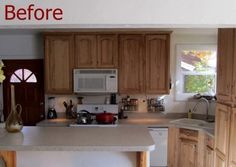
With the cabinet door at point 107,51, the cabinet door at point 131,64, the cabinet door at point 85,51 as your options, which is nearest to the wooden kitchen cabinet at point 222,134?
the cabinet door at point 131,64

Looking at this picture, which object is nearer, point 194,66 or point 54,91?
point 54,91

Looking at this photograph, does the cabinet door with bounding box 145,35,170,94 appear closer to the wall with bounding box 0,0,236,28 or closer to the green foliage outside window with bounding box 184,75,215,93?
the green foliage outside window with bounding box 184,75,215,93

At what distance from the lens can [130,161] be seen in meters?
2.59

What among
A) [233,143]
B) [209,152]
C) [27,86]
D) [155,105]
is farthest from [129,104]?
[233,143]

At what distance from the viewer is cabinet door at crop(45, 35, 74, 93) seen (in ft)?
14.6

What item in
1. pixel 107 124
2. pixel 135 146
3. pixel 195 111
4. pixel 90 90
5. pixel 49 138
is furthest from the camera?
pixel 195 111

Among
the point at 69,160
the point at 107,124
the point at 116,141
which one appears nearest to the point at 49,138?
the point at 69,160

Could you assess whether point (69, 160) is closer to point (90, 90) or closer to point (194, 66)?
point (90, 90)

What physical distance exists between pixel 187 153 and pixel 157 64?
4.96ft

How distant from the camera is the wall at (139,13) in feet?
6.06

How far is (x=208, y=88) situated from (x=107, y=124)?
202 cm

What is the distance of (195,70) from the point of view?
191 inches

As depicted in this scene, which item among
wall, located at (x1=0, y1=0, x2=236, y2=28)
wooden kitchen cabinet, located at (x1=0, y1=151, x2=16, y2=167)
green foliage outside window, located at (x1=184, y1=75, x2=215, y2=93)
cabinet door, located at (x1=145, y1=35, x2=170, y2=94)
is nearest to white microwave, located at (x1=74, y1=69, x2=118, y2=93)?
cabinet door, located at (x1=145, y1=35, x2=170, y2=94)

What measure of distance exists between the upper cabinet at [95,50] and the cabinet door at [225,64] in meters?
1.82
